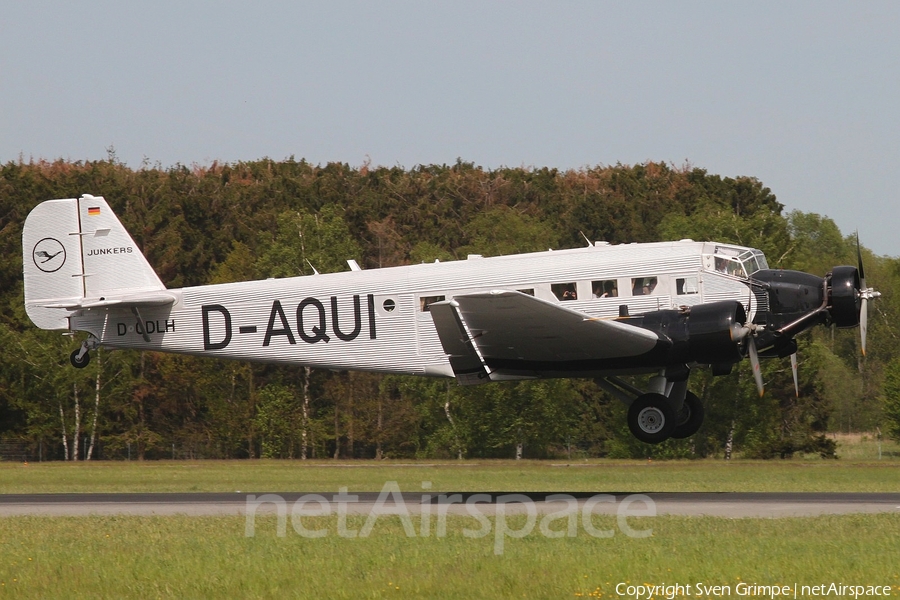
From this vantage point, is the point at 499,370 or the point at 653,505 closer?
the point at 653,505

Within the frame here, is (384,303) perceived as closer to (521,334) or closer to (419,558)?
(521,334)

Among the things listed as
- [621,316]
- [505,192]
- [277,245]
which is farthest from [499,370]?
[505,192]

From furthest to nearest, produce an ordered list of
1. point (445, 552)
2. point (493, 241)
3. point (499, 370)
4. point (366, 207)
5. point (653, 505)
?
point (366, 207) < point (493, 241) < point (499, 370) < point (653, 505) < point (445, 552)

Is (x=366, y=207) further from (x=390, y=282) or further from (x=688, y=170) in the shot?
(x=390, y=282)

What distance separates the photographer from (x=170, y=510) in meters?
21.9

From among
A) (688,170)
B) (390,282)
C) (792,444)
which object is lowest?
(792,444)

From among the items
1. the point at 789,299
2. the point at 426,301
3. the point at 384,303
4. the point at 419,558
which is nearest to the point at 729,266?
the point at 789,299

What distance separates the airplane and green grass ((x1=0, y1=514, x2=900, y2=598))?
12.9 ft

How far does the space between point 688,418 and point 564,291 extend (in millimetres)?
3783

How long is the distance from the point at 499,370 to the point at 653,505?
13.9 feet

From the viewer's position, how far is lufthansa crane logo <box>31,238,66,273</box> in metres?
25.7

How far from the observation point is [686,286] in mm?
22203

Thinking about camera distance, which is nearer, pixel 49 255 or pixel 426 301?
pixel 426 301

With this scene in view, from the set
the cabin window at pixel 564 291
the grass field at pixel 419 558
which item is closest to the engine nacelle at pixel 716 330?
the cabin window at pixel 564 291
